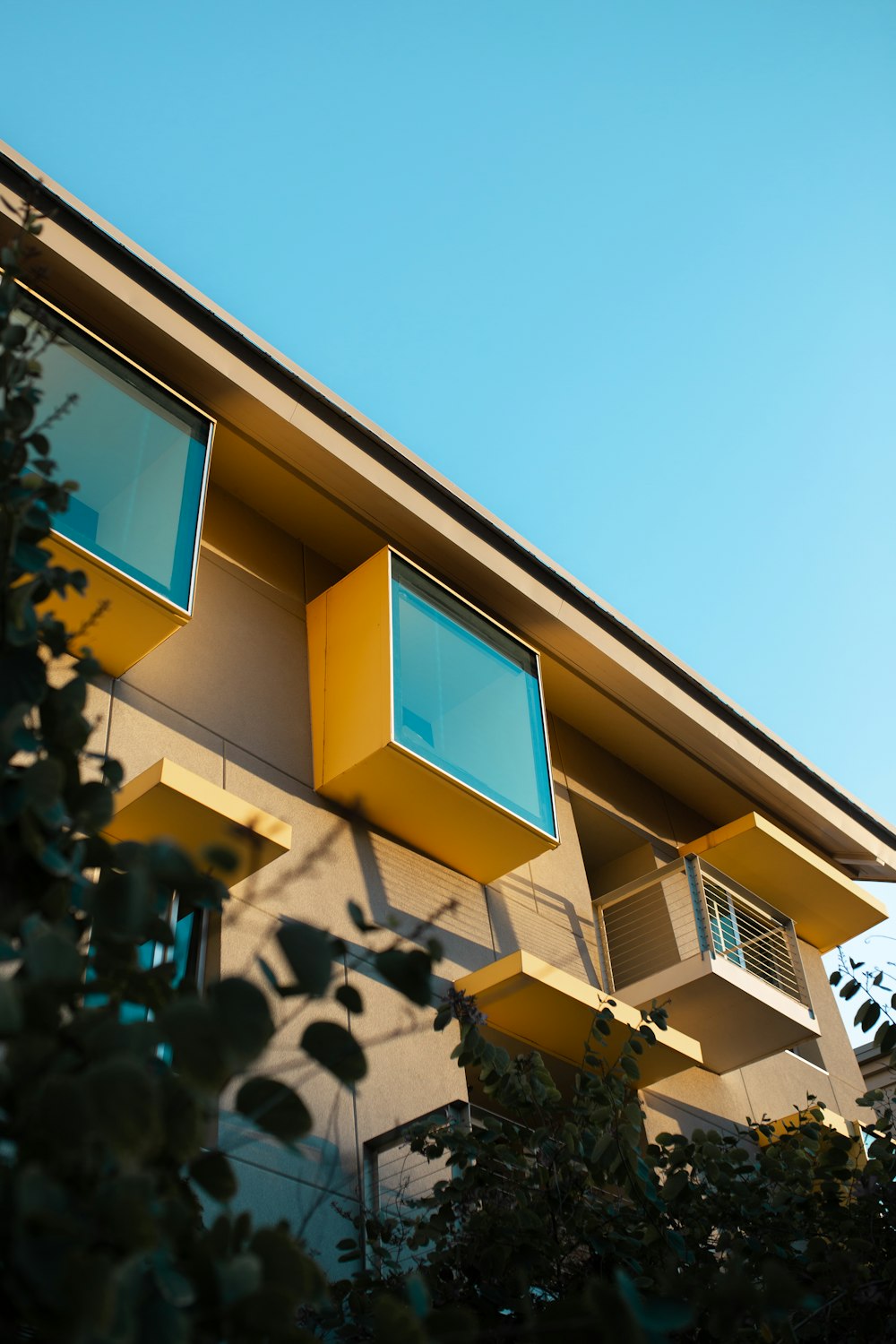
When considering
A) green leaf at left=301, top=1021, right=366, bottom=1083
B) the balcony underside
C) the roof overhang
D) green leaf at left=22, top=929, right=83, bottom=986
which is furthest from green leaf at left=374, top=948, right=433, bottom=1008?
the balcony underside

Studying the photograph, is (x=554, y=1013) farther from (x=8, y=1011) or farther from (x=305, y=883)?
(x=8, y=1011)

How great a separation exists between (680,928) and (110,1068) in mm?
10028

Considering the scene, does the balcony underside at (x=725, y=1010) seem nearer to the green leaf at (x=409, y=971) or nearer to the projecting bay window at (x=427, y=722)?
the projecting bay window at (x=427, y=722)

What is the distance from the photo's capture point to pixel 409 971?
75.7 inches

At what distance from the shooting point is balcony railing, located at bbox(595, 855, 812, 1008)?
35.6 feet

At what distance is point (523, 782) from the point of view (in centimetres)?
909

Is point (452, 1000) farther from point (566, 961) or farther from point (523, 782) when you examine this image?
point (566, 961)

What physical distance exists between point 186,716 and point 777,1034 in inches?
223

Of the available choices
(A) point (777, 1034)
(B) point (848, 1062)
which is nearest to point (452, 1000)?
(A) point (777, 1034)

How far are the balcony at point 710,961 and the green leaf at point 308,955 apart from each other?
844 centimetres

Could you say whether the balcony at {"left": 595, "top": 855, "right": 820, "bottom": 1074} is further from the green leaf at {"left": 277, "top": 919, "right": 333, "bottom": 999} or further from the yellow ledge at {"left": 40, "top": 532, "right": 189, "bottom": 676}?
the green leaf at {"left": 277, "top": 919, "right": 333, "bottom": 999}

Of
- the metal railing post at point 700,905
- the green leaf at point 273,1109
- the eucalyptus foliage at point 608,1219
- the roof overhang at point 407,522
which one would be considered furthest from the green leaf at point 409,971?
the metal railing post at point 700,905

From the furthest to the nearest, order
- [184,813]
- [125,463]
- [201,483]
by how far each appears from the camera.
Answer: [201,483] → [125,463] → [184,813]

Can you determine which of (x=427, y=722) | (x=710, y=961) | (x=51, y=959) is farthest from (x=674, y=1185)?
(x=710, y=961)
